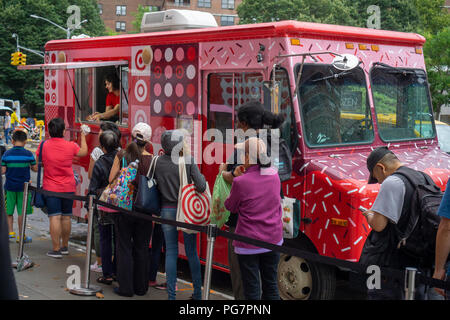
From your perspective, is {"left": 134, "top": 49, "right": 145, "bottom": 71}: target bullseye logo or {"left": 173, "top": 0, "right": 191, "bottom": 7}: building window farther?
{"left": 173, "top": 0, "right": 191, "bottom": 7}: building window

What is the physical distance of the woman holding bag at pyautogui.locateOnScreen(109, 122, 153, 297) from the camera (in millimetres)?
6621

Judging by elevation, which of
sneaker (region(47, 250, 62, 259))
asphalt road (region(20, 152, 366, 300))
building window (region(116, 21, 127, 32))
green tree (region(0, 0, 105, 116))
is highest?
building window (region(116, 21, 127, 32))

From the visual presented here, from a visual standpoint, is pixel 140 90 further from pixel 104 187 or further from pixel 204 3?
pixel 204 3

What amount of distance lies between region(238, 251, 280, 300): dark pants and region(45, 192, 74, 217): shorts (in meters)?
3.70

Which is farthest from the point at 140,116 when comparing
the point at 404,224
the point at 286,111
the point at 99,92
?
the point at 404,224

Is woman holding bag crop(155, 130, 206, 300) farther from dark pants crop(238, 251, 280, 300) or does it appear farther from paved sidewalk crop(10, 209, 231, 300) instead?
dark pants crop(238, 251, 280, 300)

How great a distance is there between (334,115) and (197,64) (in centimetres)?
169

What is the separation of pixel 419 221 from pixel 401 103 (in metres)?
3.17

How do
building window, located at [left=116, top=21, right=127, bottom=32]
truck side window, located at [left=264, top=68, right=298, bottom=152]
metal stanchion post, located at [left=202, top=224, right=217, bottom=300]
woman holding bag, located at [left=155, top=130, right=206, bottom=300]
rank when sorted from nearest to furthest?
metal stanchion post, located at [left=202, top=224, right=217, bottom=300] → woman holding bag, located at [left=155, top=130, right=206, bottom=300] → truck side window, located at [left=264, top=68, right=298, bottom=152] → building window, located at [left=116, top=21, right=127, bottom=32]

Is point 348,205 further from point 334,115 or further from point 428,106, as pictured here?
point 428,106

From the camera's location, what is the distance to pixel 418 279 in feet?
12.5

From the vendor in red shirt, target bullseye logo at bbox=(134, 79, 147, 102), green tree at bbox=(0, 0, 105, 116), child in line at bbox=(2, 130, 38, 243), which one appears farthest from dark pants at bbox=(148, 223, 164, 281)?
green tree at bbox=(0, 0, 105, 116)

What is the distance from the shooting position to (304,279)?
625 centimetres
